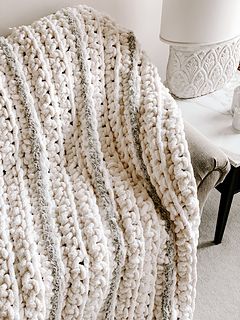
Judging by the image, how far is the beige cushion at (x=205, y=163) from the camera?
1.54 metres

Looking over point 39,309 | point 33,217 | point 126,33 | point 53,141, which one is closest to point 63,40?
point 126,33

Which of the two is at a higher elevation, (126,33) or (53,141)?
(126,33)

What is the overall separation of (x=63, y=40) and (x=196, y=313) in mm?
1027

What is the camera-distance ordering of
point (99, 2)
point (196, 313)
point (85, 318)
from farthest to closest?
point (99, 2) < point (196, 313) < point (85, 318)

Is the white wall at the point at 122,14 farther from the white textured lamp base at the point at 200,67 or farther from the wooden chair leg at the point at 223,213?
the wooden chair leg at the point at 223,213

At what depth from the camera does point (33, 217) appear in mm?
1449

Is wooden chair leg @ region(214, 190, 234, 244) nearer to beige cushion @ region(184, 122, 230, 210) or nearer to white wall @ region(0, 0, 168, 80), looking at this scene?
beige cushion @ region(184, 122, 230, 210)

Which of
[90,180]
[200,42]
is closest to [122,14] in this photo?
[200,42]

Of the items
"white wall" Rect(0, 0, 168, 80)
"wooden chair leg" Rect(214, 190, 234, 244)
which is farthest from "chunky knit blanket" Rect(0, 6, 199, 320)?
"wooden chair leg" Rect(214, 190, 234, 244)

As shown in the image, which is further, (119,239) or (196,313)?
(196,313)

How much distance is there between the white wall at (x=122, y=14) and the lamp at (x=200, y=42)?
0.23 m

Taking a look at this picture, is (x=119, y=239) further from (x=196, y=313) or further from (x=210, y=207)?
(x=210, y=207)

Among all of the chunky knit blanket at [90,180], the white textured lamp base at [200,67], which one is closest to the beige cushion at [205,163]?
the chunky knit blanket at [90,180]

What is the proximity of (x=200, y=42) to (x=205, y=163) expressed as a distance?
50 centimetres
